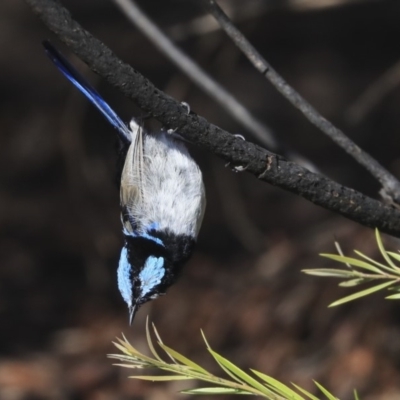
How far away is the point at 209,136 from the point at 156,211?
1.48 m

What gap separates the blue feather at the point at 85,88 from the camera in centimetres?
238

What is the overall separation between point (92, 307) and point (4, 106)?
6.57 ft

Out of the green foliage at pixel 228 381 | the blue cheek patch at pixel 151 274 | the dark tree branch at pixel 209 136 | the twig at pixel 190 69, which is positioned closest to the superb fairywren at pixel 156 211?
the blue cheek patch at pixel 151 274

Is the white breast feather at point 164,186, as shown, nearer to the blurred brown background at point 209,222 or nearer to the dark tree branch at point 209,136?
the blurred brown background at point 209,222

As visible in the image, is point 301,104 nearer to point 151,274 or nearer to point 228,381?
point 228,381

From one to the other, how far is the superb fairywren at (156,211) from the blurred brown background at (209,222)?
24.9 inches

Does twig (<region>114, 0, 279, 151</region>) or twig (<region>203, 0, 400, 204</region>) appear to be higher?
twig (<region>114, 0, 279, 151</region>)

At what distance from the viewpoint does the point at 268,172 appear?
1.57 meters

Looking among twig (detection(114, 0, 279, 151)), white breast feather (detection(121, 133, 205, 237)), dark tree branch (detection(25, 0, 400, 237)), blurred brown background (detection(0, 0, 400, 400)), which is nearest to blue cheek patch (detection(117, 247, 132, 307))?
white breast feather (detection(121, 133, 205, 237))

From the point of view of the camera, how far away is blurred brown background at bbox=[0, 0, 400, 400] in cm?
398

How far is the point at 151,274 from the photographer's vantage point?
9.68 ft

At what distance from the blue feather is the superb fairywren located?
0.02 m

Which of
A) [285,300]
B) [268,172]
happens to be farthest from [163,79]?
[268,172]

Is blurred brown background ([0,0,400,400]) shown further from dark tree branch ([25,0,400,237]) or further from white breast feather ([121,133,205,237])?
dark tree branch ([25,0,400,237])
